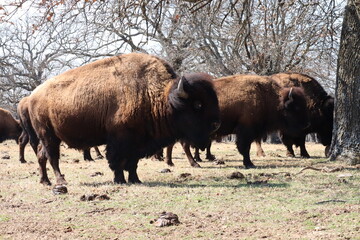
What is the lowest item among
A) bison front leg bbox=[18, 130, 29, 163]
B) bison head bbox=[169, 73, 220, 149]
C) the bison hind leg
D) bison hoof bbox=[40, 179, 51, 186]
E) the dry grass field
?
the dry grass field

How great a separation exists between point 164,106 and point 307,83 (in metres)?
7.78

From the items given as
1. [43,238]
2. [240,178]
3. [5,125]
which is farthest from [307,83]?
[5,125]

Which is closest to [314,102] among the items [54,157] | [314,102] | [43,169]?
[314,102]

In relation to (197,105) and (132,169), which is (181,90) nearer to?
(197,105)

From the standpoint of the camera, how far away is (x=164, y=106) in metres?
8.88

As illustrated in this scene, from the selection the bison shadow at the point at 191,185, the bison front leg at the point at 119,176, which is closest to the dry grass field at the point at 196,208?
the bison shadow at the point at 191,185

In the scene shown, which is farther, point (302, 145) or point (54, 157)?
point (302, 145)

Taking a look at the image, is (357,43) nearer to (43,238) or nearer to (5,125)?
(43,238)

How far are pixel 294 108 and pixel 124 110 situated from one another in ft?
18.6

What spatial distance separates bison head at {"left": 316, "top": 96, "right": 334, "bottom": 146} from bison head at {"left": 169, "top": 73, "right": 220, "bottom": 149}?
25.1ft

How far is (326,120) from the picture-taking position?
51.0 feet

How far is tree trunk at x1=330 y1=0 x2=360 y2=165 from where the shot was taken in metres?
11.0

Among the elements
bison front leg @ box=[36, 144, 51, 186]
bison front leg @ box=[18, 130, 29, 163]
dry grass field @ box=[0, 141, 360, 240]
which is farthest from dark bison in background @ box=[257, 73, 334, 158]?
bison front leg @ box=[18, 130, 29, 163]

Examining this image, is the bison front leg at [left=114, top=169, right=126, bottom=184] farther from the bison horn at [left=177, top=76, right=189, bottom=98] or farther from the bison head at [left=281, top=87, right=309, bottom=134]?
the bison head at [left=281, top=87, right=309, bottom=134]
